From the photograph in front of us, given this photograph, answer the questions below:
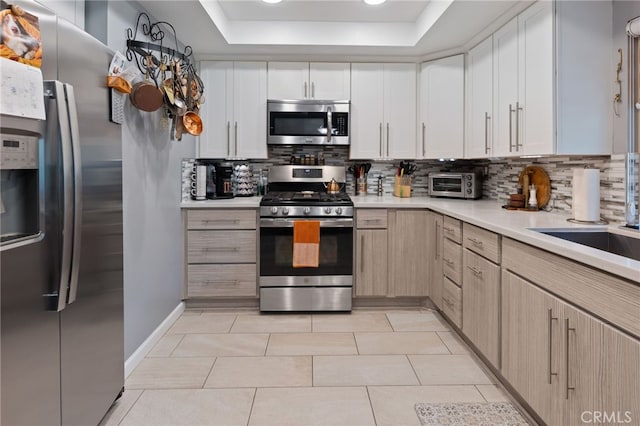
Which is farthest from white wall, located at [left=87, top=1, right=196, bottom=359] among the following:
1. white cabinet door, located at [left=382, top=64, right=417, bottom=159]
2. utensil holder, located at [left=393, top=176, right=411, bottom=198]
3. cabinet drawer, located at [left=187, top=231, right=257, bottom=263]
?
utensil holder, located at [left=393, top=176, right=411, bottom=198]

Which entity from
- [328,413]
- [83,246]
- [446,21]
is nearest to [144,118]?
[83,246]

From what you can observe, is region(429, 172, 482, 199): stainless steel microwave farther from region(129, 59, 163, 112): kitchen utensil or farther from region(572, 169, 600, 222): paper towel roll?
region(129, 59, 163, 112): kitchen utensil

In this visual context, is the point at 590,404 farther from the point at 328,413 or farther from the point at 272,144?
the point at 272,144

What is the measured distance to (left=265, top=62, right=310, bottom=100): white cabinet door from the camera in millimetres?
3701

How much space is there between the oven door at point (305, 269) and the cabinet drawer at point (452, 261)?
752mm

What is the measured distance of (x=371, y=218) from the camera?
11.0 feet

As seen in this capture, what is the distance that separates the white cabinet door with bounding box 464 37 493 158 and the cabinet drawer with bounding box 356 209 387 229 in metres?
0.92

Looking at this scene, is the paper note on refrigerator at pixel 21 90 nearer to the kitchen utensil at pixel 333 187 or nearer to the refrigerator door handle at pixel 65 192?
the refrigerator door handle at pixel 65 192

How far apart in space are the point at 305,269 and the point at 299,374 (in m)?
1.08

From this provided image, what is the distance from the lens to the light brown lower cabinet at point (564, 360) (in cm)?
125

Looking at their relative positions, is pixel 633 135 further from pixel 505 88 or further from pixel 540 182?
pixel 505 88

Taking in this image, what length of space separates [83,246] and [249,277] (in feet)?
6.08

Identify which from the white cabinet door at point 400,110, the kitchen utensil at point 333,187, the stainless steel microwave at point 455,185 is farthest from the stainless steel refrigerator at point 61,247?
the stainless steel microwave at point 455,185

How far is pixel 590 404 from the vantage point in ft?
4.58
